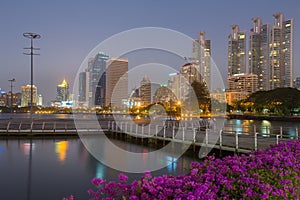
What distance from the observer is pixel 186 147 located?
19.3 meters

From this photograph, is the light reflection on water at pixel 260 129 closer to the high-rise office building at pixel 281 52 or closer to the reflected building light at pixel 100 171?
the reflected building light at pixel 100 171

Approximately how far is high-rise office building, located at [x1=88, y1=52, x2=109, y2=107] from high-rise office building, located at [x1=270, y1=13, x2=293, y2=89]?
123181 mm

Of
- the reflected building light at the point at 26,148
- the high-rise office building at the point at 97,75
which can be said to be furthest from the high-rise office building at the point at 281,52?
the reflected building light at the point at 26,148

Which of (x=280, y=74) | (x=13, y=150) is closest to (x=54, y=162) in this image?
(x=13, y=150)

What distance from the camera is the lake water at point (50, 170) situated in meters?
11.2

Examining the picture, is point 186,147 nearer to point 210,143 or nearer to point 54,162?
point 210,143

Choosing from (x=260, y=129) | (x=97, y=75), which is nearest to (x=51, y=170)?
(x=260, y=129)

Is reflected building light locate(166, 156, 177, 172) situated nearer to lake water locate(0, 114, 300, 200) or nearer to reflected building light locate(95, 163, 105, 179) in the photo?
lake water locate(0, 114, 300, 200)

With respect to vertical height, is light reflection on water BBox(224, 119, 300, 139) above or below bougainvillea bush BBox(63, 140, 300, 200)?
below

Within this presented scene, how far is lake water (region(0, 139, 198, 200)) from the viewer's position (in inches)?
442

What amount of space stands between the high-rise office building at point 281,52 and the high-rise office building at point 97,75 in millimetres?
123181

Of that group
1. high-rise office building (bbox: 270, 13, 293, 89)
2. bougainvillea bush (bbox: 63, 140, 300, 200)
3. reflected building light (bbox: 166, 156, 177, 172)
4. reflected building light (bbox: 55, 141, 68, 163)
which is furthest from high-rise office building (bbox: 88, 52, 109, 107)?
high-rise office building (bbox: 270, 13, 293, 89)

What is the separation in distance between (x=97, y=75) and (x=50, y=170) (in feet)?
286

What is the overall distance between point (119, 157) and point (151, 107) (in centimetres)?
6763
